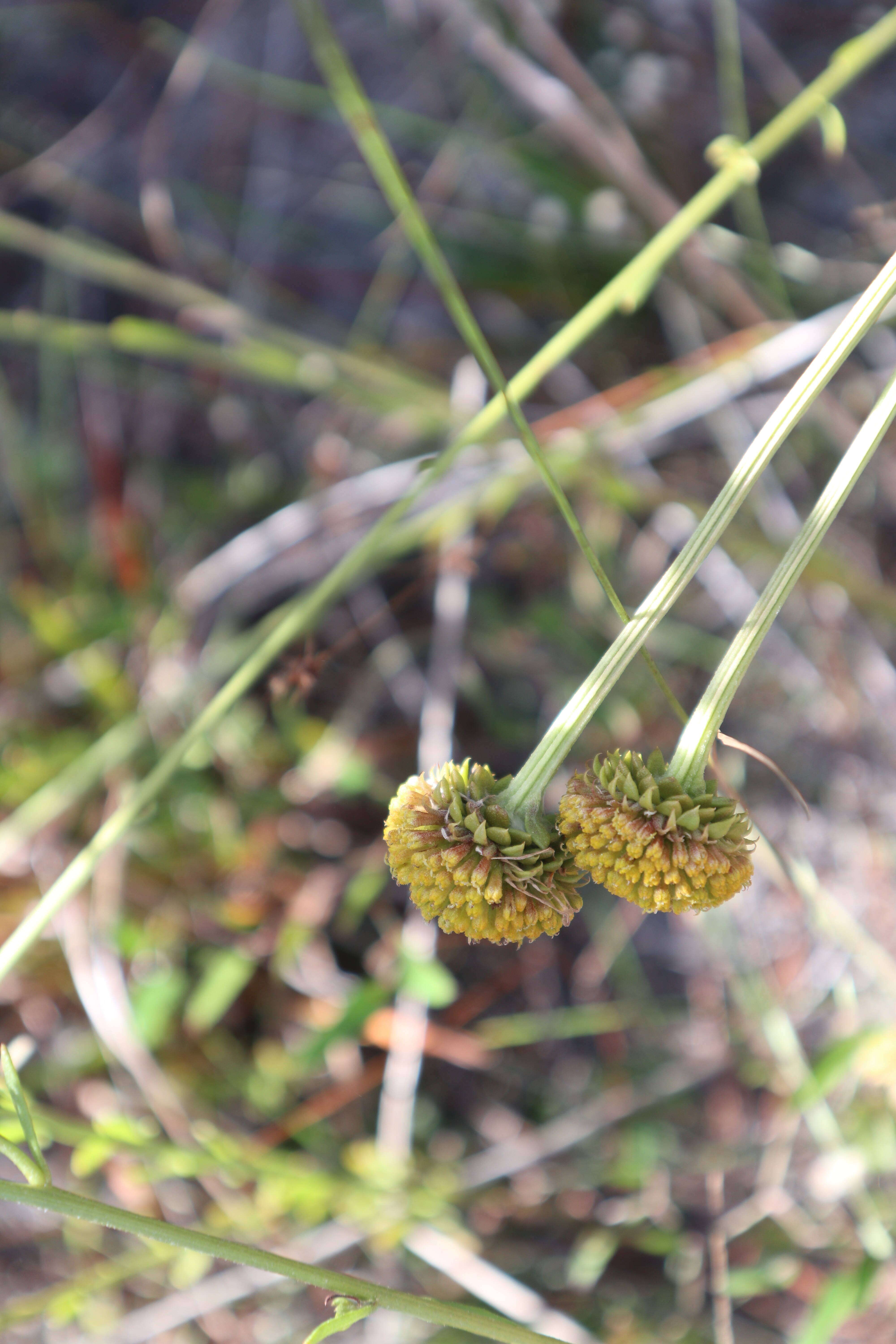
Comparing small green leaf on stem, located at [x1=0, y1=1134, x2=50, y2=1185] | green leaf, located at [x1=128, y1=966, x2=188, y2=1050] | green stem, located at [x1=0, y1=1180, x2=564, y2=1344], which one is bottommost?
green stem, located at [x1=0, y1=1180, x2=564, y2=1344]

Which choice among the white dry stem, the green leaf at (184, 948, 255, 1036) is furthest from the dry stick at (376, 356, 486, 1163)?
the green leaf at (184, 948, 255, 1036)

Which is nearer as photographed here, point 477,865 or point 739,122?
point 477,865

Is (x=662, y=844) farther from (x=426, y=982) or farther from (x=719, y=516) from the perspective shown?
(x=426, y=982)

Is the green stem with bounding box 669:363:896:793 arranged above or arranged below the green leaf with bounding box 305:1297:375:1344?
above

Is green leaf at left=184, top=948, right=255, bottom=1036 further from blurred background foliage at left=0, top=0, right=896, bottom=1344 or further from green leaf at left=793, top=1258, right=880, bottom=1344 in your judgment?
green leaf at left=793, top=1258, right=880, bottom=1344

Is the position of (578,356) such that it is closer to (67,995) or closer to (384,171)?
(384,171)

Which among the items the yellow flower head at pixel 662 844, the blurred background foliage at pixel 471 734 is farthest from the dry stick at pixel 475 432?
the yellow flower head at pixel 662 844

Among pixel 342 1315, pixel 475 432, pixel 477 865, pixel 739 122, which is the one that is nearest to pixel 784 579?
pixel 477 865
